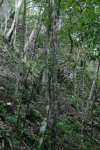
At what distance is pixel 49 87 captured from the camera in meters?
7.19

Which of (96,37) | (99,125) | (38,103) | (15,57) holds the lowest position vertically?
(99,125)

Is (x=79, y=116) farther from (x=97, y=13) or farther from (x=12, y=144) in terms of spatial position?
(x=12, y=144)

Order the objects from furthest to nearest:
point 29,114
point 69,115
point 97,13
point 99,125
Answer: point 99,125 < point 69,115 < point 97,13 < point 29,114

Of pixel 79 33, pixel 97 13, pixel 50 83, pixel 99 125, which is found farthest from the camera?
pixel 99 125

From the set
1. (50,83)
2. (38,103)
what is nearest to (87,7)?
(38,103)

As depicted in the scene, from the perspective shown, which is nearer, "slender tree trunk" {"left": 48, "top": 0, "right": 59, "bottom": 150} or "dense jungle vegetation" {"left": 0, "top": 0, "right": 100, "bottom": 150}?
"slender tree trunk" {"left": 48, "top": 0, "right": 59, "bottom": 150}

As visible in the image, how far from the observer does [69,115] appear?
549 inches

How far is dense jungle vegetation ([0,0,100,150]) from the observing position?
7.33 metres

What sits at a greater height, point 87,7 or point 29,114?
point 87,7

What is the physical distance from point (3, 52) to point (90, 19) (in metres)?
5.50

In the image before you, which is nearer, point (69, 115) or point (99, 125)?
point (69, 115)

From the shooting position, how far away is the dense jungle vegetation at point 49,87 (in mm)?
7328

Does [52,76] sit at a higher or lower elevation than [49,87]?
higher

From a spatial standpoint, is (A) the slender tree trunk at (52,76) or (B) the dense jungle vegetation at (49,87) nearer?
(A) the slender tree trunk at (52,76)
